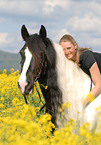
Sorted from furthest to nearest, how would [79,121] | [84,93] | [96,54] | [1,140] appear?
[96,54]
[84,93]
[79,121]
[1,140]

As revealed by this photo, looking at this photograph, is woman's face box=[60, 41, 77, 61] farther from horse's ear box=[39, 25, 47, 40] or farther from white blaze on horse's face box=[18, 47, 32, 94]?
white blaze on horse's face box=[18, 47, 32, 94]

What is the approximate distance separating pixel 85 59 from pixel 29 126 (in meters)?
2.11

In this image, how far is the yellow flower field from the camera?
2104 millimetres

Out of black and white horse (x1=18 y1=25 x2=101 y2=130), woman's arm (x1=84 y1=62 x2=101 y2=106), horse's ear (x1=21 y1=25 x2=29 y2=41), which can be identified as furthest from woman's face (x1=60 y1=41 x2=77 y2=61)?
horse's ear (x1=21 y1=25 x2=29 y2=41)

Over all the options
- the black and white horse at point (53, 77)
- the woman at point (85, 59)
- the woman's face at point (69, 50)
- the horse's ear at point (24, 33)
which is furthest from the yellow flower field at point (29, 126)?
the horse's ear at point (24, 33)

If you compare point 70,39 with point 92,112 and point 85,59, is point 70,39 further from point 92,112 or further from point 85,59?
point 92,112

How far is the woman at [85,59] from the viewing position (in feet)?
11.9

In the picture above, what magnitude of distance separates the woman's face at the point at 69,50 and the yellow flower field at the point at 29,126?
0.80m

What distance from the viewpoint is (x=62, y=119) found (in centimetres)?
360

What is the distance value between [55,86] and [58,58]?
430 mm

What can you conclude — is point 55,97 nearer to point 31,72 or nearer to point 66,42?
point 31,72

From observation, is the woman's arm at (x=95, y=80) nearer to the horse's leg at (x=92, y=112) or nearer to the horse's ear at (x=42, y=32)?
the horse's leg at (x=92, y=112)

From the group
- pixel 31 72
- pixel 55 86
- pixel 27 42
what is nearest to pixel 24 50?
pixel 27 42

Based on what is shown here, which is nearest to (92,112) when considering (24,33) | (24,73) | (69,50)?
(69,50)
